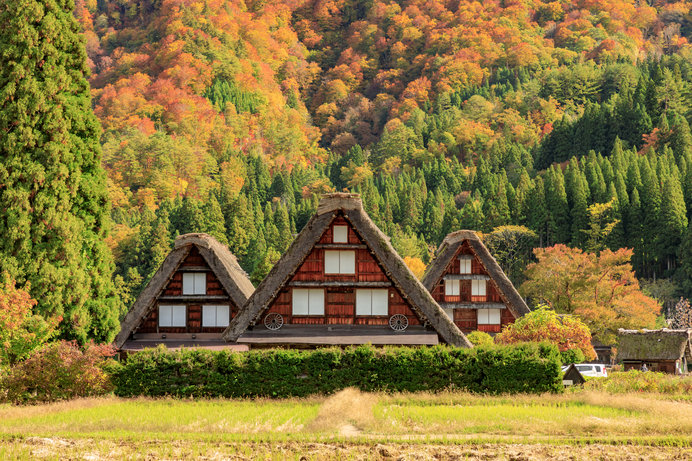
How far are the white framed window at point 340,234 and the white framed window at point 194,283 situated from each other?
805 cm

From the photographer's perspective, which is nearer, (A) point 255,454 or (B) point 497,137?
(A) point 255,454

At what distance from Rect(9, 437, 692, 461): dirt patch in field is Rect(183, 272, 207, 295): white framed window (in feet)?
64.9

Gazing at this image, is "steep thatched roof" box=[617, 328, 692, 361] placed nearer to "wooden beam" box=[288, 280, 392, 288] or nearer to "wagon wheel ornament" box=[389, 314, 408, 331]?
"wagon wheel ornament" box=[389, 314, 408, 331]

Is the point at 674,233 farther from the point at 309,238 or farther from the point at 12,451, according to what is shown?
the point at 12,451

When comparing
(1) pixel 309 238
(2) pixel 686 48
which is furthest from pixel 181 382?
(2) pixel 686 48

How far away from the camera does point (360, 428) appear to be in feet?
76.8

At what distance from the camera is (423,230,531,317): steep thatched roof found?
168 feet

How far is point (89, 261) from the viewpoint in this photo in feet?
120

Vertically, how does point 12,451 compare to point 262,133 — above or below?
below

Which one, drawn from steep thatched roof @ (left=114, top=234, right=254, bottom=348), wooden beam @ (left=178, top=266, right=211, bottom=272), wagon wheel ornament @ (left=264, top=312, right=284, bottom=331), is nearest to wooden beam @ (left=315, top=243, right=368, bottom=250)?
wagon wheel ornament @ (left=264, top=312, right=284, bottom=331)

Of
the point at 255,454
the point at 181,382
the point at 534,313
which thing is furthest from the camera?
the point at 534,313

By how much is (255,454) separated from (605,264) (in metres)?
54.0

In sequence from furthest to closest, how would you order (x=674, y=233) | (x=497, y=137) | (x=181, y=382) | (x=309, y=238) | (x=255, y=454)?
(x=497, y=137) → (x=674, y=233) → (x=309, y=238) → (x=181, y=382) → (x=255, y=454)

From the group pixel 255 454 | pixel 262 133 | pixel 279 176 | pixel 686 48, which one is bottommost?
pixel 255 454
